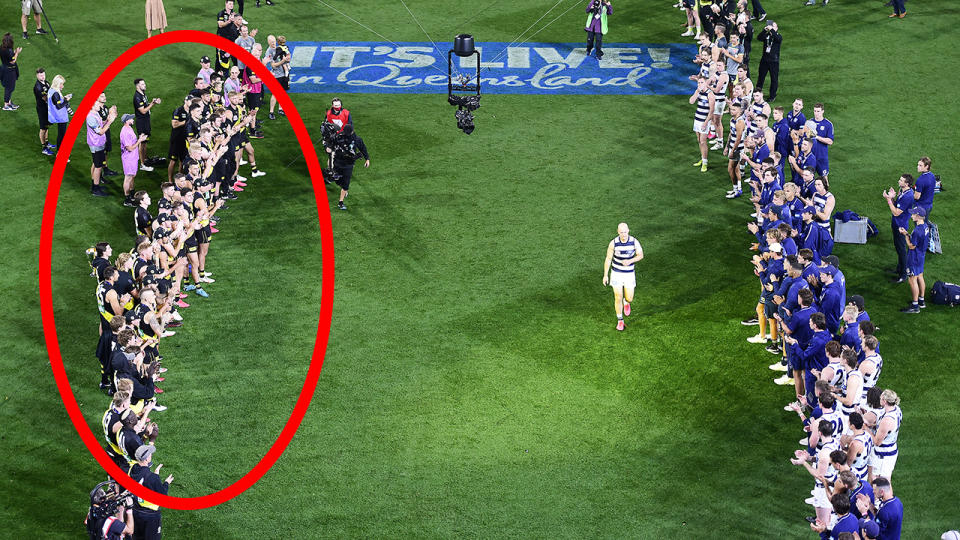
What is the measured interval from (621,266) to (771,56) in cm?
1106

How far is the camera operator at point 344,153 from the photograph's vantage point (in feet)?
78.6

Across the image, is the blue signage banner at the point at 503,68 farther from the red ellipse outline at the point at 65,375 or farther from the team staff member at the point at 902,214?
the red ellipse outline at the point at 65,375

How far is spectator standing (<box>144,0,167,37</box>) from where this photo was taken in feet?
105

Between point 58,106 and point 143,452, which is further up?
point 58,106

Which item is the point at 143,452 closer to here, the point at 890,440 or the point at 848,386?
the point at 848,386

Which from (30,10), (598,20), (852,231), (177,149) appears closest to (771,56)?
(598,20)

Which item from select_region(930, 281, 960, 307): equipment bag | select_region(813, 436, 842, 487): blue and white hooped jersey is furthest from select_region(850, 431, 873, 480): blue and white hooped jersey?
select_region(930, 281, 960, 307): equipment bag

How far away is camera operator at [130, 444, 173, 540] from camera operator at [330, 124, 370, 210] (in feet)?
33.4

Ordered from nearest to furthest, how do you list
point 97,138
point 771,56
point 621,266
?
1. point 621,266
2. point 97,138
3. point 771,56

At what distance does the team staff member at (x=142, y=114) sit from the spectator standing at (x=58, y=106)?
67.7 inches

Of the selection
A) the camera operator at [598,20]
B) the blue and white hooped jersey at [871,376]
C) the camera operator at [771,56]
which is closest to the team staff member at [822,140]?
the camera operator at [771,56]

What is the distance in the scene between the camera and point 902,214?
2102 centimetres

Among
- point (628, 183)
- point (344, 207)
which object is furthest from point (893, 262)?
point (344, 207)

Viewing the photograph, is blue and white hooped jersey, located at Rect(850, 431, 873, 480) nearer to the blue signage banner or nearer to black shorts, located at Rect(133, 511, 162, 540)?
black shorts, located at Rect(133, 511, 162, 540)
